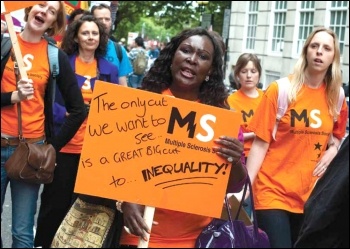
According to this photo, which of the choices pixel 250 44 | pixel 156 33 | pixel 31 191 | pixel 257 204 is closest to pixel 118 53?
pixel 31 191

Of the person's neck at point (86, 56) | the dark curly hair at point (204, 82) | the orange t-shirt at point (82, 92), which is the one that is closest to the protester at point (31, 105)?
the orange t-shirt at point (82, 92)

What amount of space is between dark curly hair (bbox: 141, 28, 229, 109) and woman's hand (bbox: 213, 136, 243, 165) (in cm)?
48

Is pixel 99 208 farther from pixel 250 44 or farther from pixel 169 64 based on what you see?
pixel 250 44

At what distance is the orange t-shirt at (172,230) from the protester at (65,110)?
1.91m

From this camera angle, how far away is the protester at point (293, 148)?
4.22 meters

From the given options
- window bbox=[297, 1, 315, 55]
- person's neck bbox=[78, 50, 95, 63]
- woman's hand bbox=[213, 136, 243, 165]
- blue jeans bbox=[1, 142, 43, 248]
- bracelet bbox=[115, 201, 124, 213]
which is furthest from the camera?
window bbox=[297, 1, 315, 55]

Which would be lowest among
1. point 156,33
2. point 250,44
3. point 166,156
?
point 166,156

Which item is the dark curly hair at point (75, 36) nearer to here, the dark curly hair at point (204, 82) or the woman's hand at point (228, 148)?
the dark curly hair at point (204, 82)

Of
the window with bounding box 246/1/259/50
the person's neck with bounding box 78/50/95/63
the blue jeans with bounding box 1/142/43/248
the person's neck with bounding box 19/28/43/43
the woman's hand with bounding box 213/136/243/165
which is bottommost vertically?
the blue jeans with bounding box 1/142/43/248

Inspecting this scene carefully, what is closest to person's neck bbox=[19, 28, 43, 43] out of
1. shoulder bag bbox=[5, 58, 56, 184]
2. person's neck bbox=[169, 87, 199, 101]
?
shoulder bag bbox=[5, 58, 56, 184]

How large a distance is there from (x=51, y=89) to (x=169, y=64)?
4.20 feet

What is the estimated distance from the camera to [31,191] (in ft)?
14.8

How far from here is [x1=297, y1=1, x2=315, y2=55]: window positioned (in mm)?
23405

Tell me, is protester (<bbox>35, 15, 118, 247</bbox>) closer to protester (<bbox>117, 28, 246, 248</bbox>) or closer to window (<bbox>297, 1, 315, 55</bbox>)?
protester (<bbox>117, 28, 246, 248</bbox>)
